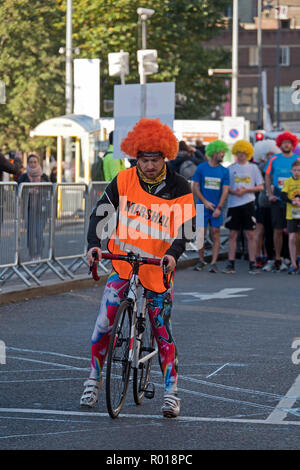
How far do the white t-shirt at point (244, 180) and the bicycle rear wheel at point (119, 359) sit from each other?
1061 cm

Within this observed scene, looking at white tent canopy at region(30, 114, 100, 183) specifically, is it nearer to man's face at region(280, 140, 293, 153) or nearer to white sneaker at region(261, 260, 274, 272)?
white sneaker at region(261, 260, 274, 272)

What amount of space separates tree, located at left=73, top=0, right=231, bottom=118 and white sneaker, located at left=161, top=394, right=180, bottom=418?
3614 cm

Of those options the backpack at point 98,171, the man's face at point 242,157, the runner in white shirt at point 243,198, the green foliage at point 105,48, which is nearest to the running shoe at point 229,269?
the runner in white shirt at point 243,198

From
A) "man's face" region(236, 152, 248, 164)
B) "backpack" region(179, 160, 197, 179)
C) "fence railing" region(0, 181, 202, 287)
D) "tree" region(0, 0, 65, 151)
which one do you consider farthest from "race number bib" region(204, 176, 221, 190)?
"tree" region(0, 0, 65, 151)

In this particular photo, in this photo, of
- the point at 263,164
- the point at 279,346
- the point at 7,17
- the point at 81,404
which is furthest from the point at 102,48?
the point at 81,404

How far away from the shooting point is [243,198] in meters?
17.6

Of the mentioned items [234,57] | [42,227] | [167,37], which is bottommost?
[42,227]

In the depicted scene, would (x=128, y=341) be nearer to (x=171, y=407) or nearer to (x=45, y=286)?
(x=171, y=407)

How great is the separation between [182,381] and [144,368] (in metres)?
0.94

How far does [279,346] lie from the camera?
10.1 m

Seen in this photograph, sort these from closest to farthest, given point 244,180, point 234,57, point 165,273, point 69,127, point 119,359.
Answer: point 165,273 < point 119,359 < point 244,180 < point 69,127 < point 234,57

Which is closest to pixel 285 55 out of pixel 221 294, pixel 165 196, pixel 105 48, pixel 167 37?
pixel 167 37

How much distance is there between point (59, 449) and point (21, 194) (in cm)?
794

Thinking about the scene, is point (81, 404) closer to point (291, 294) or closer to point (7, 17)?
point (291, 294)
